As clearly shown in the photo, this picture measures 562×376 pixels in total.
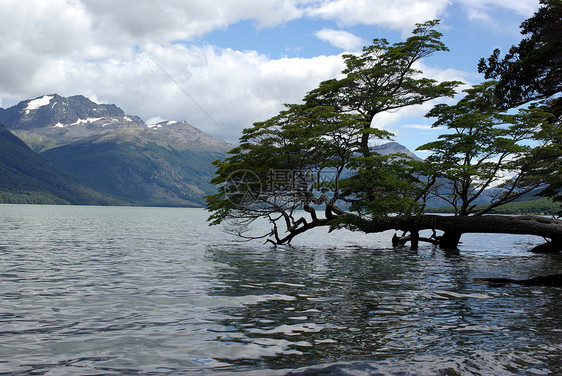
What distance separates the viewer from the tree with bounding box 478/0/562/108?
17125 mm

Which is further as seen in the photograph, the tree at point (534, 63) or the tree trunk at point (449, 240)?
the tree trunk at point (449, 240)

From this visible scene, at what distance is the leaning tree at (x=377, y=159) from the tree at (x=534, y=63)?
11023 mm

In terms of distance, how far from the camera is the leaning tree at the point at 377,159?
31.8 m

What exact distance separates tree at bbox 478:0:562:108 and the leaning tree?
1102cm

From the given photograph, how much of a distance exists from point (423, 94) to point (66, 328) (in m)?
35.7

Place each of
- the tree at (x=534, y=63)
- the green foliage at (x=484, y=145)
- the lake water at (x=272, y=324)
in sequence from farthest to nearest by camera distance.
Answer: the green foliage at (x=484, y=145)
the tree at (x=534, y=63)
the lake water at (x=272, y=324)

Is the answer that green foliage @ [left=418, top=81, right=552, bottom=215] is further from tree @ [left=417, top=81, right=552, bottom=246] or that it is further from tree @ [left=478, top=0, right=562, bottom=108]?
tree @ [left=478, top=0, right=562, bottom=108]

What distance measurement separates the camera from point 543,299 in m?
14.0

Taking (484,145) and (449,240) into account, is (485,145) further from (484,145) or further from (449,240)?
(449,240)

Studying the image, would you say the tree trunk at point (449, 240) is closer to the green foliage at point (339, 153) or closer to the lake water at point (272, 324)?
the green foliage at point (339, 153)

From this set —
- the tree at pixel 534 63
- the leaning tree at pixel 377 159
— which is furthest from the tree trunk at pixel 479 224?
the tree at pixel 534 63

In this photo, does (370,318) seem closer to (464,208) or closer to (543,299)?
(543,299)

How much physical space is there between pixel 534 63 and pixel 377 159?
1589 cm

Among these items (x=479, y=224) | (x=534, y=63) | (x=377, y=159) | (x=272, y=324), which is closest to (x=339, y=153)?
(x=377, y=159)
